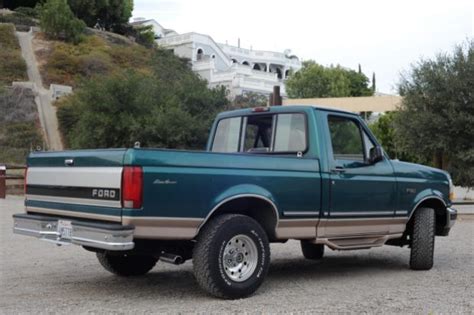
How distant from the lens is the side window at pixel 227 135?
28.7 ft

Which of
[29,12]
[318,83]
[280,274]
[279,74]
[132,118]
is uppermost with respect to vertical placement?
[29,12]

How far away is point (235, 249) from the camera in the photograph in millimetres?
6793

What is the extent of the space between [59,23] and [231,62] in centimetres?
2465

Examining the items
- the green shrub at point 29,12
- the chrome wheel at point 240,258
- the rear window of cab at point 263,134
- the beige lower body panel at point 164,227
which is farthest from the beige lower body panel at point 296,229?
the green shrub at point 29,12

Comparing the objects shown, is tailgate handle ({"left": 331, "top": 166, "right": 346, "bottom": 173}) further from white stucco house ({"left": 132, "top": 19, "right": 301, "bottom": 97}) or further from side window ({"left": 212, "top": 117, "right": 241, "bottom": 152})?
white stucco house ({"left": 132, "top": 19, "right": 301, "bottom": 97})

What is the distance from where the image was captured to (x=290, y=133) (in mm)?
8031

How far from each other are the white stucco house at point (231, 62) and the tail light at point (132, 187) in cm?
5418

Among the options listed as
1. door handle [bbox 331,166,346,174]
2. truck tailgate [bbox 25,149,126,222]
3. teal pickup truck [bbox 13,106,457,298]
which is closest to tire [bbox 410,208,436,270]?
teal pickup truck [bbox 13,106,457,298]

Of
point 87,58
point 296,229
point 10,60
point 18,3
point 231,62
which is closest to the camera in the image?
point 296,229

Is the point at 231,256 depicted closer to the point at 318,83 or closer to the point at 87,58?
the point at 87,58

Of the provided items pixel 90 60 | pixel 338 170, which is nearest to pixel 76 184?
pixel 338 170

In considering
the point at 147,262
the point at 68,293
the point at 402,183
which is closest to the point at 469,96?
the point at 402,183

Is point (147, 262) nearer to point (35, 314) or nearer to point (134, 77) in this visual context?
point (35, 314)

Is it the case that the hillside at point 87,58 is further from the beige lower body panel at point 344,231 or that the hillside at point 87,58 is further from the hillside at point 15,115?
the beige lower body panel at point 344,231
